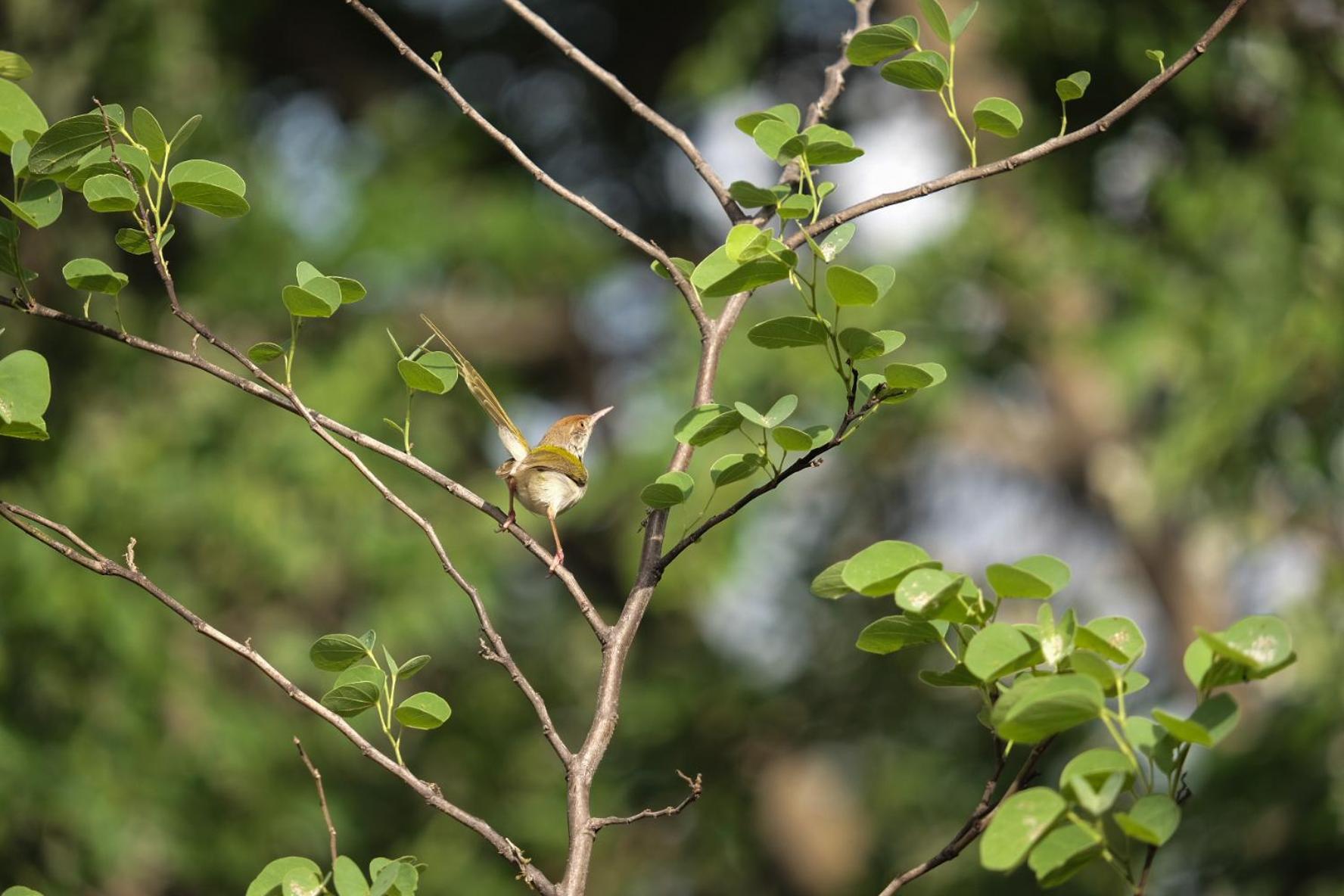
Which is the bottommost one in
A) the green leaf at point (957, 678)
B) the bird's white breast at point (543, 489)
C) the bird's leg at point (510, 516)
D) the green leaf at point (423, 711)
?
the bird's white breast at point (543, 489)

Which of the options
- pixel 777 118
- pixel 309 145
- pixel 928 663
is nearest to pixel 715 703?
pixel 928 663

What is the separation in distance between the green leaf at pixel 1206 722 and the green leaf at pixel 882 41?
→ 28.5 inches

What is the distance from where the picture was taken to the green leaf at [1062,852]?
102 centimetres


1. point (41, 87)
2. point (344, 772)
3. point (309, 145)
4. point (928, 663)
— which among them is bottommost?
point (344, 772)

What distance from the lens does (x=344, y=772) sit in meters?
7.92

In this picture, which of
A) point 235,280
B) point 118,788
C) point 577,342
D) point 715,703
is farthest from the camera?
point 577,342

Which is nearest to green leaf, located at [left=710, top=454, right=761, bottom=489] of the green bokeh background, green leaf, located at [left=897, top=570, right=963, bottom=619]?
green leaf, located at [left=897, top=570, right=963, bottom=619]

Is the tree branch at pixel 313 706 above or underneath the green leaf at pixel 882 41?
underneath

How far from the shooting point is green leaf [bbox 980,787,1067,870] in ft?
3.38

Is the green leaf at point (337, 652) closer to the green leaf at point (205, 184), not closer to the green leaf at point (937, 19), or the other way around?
the green leaf at point (205, 184)

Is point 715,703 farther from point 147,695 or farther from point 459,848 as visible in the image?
point 147,695

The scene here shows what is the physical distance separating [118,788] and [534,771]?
3.59 metres

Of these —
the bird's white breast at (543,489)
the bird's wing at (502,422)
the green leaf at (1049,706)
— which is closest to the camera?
the green leaf at (1049,706)

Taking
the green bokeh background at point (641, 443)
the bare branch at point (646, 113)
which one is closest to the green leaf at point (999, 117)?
the bare branch at point (646, 113)
